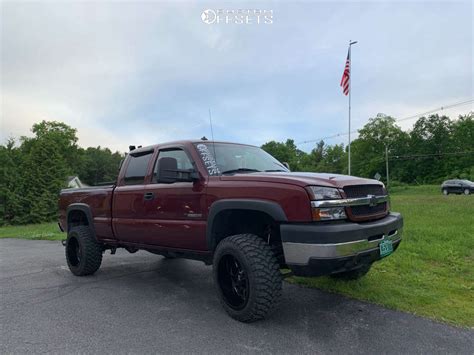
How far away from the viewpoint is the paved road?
3260 millimetres

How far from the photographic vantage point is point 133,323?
12.6ft

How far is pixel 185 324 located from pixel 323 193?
189cm

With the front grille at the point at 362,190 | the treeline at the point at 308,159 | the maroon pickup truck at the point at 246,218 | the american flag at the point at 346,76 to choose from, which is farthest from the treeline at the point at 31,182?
the front grille at the point at 362,190

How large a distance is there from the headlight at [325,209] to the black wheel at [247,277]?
25.9 inches

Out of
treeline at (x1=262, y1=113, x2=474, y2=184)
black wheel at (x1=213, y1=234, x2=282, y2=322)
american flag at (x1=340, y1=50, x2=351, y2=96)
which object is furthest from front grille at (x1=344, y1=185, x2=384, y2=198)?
treeline at (x1=262, y1=113, x2=474, y2=184)

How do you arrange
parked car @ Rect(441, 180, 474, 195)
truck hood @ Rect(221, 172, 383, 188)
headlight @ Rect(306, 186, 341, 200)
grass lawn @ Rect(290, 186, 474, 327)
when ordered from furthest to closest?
parked car @ Rect(441, 180, 474, 195) < grass lawn @ Rect(290, 186, 474, 327) < truck hood @ Rect(221, 172, 383, 188) < headlight @ Rect(306, 186, 341, 200)

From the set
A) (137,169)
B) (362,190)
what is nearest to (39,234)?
(137,169)

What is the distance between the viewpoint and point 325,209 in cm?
339

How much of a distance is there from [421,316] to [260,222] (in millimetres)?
1879

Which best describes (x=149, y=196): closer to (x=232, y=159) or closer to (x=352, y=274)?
(x=232, y=159)

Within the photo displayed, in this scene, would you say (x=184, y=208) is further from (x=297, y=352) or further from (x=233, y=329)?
(x=297, y=352)

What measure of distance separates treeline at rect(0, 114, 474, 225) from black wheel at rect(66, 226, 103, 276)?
41194 millimetres

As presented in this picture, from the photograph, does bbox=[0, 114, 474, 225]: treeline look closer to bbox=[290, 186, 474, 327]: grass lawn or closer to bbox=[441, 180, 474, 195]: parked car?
bbox=[441, 180, 474, 195]: parked car

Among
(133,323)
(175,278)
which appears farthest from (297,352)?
(175,278)
